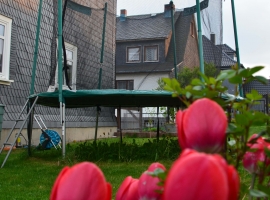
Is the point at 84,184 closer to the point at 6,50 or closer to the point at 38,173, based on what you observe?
the point at 38,173

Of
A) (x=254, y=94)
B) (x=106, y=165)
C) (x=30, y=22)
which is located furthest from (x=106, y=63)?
(x=254, y=94)

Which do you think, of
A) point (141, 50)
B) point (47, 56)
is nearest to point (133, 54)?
point (141, 50)

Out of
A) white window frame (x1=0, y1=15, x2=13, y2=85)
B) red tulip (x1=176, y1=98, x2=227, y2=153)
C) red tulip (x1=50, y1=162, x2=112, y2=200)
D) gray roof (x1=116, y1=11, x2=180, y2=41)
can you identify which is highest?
gray roof (x1=116, y1=11, x2=180, y2=41)

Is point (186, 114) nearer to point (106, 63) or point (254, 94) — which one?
point (254, 94)

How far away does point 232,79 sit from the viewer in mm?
407

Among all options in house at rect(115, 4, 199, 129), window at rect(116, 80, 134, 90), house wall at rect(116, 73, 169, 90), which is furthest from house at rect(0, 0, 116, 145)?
window at rect(116, 80, 134, 90)

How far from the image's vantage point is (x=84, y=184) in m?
0.30

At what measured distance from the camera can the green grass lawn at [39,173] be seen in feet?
10.8

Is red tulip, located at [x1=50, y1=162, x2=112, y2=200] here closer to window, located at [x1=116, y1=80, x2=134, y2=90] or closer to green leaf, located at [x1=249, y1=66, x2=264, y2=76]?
green leaf, located at [x1=249, y1=66, x2=264, y2=76]

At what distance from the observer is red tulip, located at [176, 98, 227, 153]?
33cm

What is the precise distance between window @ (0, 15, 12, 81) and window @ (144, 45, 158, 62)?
427 inches

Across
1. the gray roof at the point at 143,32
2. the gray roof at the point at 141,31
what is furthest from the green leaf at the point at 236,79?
the gray roof at the point at 141,31

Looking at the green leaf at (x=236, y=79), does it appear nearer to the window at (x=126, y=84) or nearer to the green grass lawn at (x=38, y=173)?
the green grass lawn at (x=38, y=173)

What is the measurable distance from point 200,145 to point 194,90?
0.11 metres
